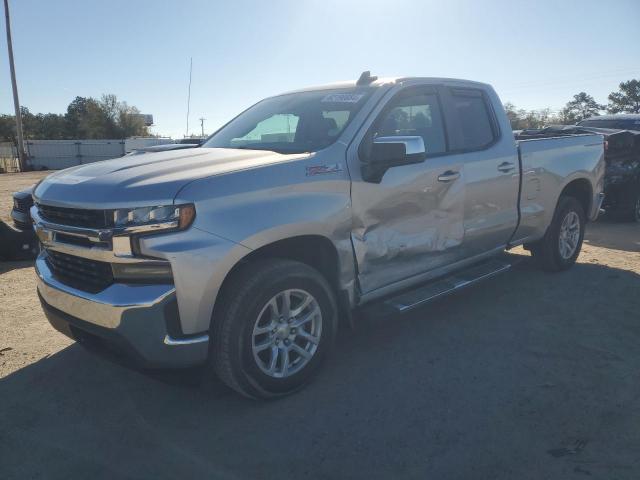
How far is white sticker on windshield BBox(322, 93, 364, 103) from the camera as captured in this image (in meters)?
3.67

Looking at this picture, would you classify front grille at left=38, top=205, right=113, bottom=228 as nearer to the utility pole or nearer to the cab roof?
the cab roof

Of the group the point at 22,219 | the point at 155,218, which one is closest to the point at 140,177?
the point at 155,218

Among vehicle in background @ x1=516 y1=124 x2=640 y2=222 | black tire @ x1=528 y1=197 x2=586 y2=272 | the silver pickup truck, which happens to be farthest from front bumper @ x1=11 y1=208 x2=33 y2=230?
vehicle in background @ x1=516 y1=124 x2=640 y2=222

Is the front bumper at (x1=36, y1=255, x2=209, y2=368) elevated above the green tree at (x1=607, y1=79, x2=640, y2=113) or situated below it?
below

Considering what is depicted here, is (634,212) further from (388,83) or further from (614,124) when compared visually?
(388,83)

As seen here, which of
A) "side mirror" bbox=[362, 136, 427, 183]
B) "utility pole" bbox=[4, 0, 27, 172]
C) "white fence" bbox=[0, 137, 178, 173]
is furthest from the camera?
"white fence" bbox=[0, 137, 178, 173]

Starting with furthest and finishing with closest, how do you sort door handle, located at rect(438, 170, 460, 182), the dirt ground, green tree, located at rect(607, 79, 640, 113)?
green tree, located at rect(607, 79, 640, 113), door handle, located at rect(438, 170, 460, 182), the dirt ground

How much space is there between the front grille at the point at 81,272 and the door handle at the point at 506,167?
3359 millimetres

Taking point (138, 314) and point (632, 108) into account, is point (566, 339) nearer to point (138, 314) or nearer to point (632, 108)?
point (138, 314)

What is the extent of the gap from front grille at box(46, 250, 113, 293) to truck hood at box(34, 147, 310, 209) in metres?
0.32

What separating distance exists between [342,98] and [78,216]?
204 cm

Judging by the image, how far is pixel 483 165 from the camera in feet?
14.0

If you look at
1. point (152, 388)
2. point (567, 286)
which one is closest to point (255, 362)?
point (152, 388)

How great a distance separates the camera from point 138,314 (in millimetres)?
2500
